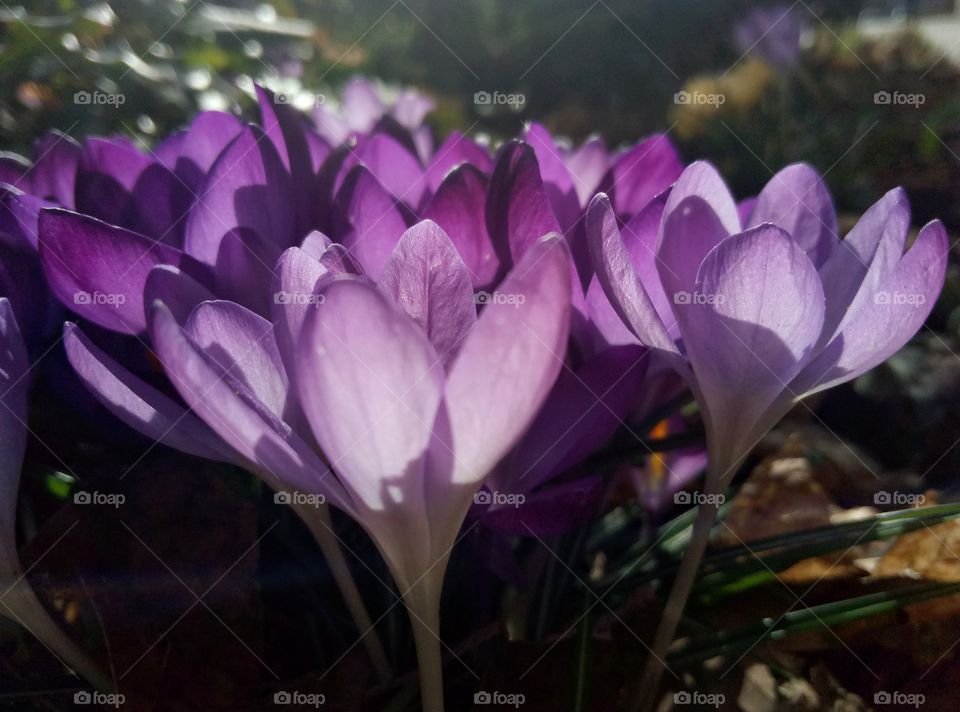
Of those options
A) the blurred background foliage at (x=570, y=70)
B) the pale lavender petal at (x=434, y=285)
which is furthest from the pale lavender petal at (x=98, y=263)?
the blurred background foliage at (x=570, y=70)

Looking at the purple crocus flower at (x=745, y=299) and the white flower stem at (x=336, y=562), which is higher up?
the purple crocus flower at (x=745, y=299)

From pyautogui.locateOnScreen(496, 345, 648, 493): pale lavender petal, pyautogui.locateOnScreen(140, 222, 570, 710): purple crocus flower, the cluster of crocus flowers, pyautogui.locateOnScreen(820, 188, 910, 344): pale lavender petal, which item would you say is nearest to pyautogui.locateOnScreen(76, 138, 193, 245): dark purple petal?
the cluster of crocus flowers

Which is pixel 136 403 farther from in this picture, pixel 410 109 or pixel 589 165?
pixel 410 109

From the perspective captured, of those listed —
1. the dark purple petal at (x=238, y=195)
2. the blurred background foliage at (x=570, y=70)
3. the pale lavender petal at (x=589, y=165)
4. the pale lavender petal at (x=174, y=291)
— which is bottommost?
the pale lavender petal at (x=174, y=291)

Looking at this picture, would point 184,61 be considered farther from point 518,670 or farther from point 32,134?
point 518,670

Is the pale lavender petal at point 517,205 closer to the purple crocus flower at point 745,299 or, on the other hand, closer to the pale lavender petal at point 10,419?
the purple crocus flower at point 745,299

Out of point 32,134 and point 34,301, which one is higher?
point 32,134

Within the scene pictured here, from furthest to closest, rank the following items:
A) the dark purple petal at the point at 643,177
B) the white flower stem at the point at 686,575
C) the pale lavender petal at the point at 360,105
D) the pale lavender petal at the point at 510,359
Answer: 1. the pale lavender petal at the point at 360,105
2. the dark purple petal at the point at 643,177
3. the white flower stem at the point at 686,575
4. the pale lavender petal at the point at 510,359

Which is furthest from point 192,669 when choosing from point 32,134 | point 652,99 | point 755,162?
point 652,99
